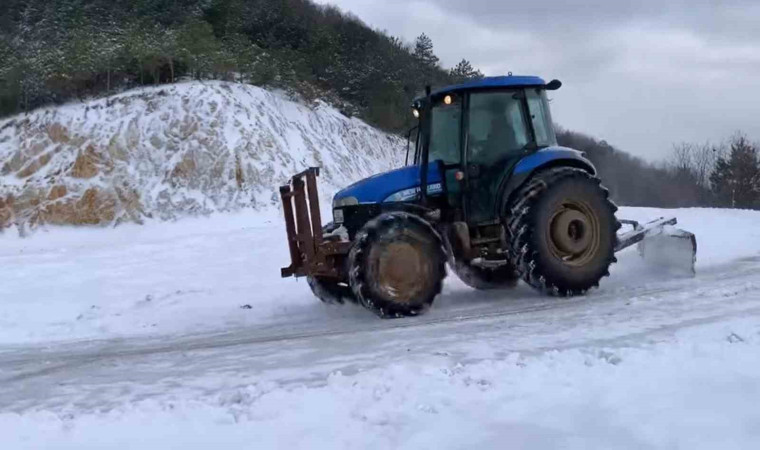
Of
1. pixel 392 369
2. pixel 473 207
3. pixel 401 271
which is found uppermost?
pixel 473 207

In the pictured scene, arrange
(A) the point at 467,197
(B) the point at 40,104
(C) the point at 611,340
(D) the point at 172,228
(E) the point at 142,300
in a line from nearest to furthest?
(C) the point at 611,340 < (A) the point at 467,197 < (E) the point at 142,300 < (D) the point at 172,228 < (B) the point at 40,104

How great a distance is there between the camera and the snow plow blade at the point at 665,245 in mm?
9836

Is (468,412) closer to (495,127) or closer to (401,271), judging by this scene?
(401,271)

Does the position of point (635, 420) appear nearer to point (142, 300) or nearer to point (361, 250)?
point (361, 250)

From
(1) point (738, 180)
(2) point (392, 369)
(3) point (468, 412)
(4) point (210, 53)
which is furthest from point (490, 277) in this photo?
(1) point (738, 180)

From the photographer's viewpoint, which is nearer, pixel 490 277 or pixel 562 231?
pixel 562 231

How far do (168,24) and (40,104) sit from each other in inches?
229

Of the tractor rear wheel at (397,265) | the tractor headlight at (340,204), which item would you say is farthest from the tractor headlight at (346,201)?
the tractor rear wheel at (397,265)

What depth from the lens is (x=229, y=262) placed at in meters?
12.0

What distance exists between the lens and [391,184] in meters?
8.55

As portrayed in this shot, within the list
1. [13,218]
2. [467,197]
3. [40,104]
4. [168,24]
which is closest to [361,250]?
[467,197]

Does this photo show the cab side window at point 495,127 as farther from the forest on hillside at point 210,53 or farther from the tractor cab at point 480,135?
the forest on hillside at point 210,53

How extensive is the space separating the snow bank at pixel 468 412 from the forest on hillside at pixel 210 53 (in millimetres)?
13325

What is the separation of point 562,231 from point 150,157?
14073mm
